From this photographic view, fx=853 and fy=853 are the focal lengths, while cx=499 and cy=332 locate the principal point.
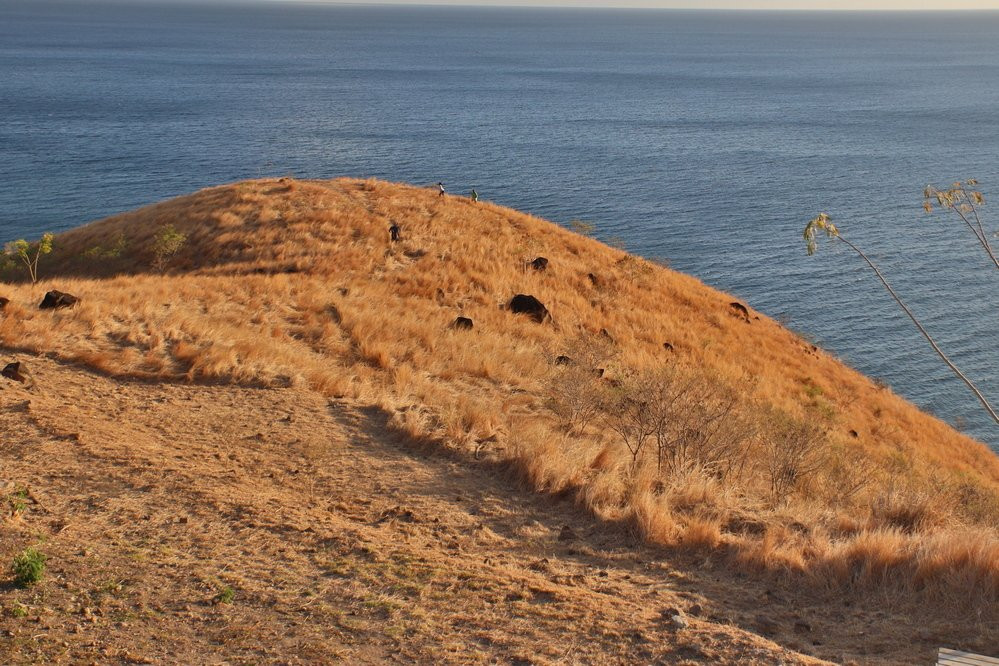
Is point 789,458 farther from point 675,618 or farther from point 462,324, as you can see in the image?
point 462,324

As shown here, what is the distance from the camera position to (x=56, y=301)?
19703mm

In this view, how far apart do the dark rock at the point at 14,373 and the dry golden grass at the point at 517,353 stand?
59.1 inches

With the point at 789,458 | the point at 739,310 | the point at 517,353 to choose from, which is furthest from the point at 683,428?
the point at 739,310

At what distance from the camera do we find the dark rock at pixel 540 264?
111 ft

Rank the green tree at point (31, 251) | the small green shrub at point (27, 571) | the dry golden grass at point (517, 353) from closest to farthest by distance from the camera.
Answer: the small green shrub at point (27, 571) → the dry golden grass at point (517, 353) → the green tree at point (31, 251)

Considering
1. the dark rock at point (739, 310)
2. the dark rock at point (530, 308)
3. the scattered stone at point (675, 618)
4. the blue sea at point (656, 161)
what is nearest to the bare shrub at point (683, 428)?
the scattered stone at point (675, 618)

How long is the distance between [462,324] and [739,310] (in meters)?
16.1

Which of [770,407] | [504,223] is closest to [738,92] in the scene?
[504,223]

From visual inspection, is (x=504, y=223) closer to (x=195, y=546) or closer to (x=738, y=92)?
(x=195, y=546)

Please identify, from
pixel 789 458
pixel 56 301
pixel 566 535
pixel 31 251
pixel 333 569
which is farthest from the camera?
pixel 31 251

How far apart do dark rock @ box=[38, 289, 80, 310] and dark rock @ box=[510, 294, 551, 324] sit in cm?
1345

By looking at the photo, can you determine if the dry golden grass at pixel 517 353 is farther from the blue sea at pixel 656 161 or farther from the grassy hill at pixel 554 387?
the blue sea at pixel 656 161

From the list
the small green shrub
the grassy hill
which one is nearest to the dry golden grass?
Answer: the grassy hill

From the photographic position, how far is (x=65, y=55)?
631ft
